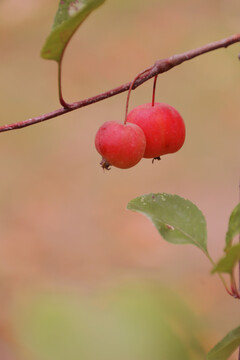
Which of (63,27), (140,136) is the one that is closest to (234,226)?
(140,136)

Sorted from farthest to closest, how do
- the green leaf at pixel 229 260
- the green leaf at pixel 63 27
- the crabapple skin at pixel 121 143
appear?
the crabapple skin at pixel 121 143, the green leaf at pixel 63 27, the green leaf at pixel 229 260

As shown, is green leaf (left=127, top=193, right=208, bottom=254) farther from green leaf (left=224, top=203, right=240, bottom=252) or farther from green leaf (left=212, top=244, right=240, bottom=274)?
green leaf (left=212, top=244, right=240, bottom=274)

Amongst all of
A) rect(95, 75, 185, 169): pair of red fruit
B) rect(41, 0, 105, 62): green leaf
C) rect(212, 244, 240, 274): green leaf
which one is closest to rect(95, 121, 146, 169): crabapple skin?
rect(95, 75, 185, 169): pair of red fruit

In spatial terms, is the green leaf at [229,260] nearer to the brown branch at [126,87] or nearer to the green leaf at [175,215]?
the green leaf at [175,215]

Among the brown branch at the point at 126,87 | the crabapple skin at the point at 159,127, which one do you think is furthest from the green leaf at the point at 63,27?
the crabapple skin at the point at 159,127

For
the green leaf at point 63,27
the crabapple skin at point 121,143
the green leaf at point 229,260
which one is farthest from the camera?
the crabapple skin at point 121,143

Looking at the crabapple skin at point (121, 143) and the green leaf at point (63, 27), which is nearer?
the green leaf at point (63, 27)

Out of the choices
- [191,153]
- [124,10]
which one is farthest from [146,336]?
[124,10]

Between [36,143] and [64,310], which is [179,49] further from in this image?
[64,310]
